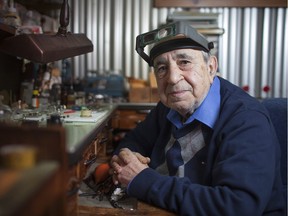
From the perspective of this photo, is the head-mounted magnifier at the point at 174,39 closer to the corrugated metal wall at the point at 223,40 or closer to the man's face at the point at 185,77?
the man's face at the point at 185,77

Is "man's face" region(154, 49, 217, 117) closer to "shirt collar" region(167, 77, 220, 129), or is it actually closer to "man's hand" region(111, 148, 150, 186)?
"shirt collar" region(167, 77, 220, 129)

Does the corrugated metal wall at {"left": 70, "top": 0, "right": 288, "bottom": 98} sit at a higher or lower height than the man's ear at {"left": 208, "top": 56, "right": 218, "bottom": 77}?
higher

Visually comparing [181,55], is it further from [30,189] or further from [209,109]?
[30,189]

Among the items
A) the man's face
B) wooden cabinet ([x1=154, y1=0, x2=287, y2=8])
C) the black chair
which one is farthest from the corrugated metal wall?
the man's face

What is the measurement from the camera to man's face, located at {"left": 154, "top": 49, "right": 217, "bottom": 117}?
1.40m

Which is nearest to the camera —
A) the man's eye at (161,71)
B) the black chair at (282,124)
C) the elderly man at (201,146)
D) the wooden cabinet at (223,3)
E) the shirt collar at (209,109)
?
the elderly man at (201,146)

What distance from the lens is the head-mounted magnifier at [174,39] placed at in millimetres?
1280

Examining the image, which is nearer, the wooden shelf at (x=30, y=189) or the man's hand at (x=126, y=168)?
the wooden shelf at (x=30, y=189)

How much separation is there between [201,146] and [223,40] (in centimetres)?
265

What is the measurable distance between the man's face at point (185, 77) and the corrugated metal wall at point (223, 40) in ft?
7.73

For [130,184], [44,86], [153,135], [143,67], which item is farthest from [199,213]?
[143,67]

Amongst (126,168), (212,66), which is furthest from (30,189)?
(212,66)

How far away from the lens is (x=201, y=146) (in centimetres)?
136

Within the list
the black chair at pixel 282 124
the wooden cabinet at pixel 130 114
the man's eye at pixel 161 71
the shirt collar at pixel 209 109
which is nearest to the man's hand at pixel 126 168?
the shirt collar at pixel 209 109
